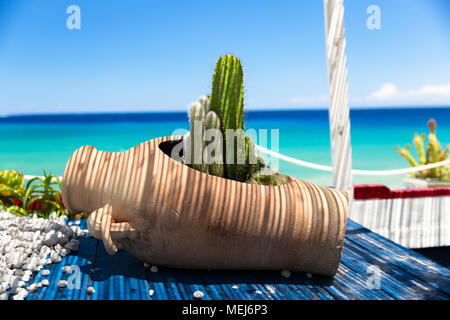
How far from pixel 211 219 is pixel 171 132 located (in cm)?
2232

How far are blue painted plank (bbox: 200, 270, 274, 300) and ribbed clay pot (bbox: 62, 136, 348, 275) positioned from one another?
0.11ft

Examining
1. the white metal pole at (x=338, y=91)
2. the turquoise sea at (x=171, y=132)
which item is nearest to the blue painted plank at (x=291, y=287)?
the white metal pole at (x=338, y=91)

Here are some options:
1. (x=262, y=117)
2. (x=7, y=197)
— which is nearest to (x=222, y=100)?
(x=7, y=197)

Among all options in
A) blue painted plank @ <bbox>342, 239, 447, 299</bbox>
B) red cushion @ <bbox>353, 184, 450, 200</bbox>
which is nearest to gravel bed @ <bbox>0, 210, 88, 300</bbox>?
blue painted plank @ <bbox>342, 239, 447, 299</bbox>

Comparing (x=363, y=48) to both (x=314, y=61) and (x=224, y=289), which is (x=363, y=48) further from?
(x=224, y=289)

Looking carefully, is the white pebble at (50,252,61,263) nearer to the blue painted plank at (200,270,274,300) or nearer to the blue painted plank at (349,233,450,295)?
the blue painted plank at (200,270,274,300)

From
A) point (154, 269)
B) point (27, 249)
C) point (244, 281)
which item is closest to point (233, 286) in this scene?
point (244, 281)

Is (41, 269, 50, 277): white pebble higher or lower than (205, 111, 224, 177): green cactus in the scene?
lower

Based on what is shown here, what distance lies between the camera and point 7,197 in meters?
2.38

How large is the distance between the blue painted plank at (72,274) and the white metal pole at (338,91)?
1.52m

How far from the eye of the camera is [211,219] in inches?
46.3

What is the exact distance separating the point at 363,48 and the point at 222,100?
3448 centimetres

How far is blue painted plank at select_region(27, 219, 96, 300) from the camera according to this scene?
1.08m

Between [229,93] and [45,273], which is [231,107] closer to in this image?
[229,93]
